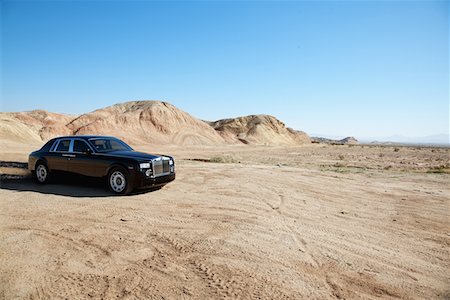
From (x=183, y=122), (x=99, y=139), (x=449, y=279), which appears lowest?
(x=449, y=279)

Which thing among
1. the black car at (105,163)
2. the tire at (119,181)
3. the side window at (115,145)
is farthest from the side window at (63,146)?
the tire at (119,181)

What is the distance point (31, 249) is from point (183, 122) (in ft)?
187

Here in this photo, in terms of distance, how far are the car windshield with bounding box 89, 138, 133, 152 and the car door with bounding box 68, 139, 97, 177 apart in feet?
0.77

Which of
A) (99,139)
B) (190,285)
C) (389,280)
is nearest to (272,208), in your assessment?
(389,280)

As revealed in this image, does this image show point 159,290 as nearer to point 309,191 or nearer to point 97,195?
point 97,195

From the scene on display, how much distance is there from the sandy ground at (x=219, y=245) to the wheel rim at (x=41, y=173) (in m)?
1.17

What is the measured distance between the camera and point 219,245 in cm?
468

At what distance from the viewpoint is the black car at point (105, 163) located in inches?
314

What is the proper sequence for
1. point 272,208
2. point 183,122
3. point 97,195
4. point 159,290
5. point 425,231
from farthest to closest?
point 183,122, point 97,195, point 272,208, point 425,231, point 159,290

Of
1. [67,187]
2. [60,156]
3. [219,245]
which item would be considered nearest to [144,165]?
[67,187]

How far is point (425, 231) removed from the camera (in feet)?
19.0

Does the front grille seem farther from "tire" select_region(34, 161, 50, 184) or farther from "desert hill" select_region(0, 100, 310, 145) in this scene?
"desert hill" select_region(0, 100, 310, 145)

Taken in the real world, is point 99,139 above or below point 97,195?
above

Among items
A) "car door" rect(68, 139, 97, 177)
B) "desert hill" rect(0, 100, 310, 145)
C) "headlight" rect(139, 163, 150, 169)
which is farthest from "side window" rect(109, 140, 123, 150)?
"desert hill" rect(0, 100, 310, 145)
